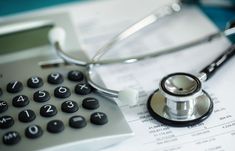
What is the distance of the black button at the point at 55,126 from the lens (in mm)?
490

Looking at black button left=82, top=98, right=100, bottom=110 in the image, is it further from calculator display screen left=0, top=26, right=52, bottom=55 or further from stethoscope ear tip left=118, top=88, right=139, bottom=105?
calculator display screen left=0, top=26, right=52, bottom=55

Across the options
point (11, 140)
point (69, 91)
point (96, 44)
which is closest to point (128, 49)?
point (96, 44)

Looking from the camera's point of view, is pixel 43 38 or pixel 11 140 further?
pixel 43 38

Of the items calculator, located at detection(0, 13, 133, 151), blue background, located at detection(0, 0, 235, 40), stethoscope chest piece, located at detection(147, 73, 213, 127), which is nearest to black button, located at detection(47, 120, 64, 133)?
calculator, located at detection(0, 13, 133, 151)

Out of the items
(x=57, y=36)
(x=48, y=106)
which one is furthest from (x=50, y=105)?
(x=57, y=36)

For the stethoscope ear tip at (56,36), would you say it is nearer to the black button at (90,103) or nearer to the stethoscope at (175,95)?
the stethoscope at (175,95)

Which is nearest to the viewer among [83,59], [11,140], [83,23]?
[11,140]

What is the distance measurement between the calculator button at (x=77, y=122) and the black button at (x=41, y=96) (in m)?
0.05

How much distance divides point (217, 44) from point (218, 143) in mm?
206

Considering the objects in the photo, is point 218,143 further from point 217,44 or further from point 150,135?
point 217,44

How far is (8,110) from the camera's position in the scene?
0.52 metres

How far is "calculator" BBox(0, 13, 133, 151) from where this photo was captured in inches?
19.1

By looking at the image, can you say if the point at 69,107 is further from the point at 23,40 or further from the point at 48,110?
the point at 23,40

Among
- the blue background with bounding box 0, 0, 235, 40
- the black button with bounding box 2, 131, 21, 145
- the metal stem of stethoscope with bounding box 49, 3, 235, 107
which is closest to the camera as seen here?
the black button with bounding box 2, 131, 21, 145
